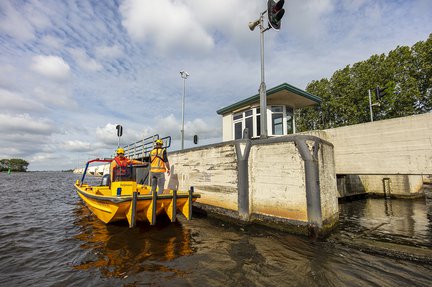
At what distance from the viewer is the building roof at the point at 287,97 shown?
1202cm

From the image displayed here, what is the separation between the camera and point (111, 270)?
4.65 m

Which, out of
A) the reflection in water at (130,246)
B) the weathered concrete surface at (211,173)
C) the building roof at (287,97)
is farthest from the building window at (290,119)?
the reflection in water at (130,246)

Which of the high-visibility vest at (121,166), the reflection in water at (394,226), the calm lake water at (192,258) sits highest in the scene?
the high-visibility vest at (121,166)

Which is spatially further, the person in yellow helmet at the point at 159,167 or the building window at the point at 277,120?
the building window at the point at 277,120

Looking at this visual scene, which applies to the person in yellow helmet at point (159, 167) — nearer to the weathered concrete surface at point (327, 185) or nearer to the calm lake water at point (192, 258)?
the calm lake water at point (192, 258)

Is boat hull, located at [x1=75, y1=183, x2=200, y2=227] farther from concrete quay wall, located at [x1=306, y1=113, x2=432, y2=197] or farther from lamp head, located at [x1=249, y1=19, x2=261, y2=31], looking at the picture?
concrete quay wall, located at [x1=306, y1=113, x2=432, y2=197]

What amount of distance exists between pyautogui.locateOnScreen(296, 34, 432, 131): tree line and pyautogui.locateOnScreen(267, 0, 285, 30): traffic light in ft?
52.9

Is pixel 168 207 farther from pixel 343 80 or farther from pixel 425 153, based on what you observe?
pixel 343 80

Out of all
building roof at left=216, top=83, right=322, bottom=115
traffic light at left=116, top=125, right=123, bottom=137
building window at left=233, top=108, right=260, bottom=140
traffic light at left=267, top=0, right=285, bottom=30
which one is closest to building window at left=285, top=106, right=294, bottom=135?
building roof at left=216, top=83, right=322, bottom=115

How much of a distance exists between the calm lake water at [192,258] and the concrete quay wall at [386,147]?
7.86 ft

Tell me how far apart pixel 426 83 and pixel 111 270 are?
30.8 meters

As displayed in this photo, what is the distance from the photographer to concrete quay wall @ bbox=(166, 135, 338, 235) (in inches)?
266

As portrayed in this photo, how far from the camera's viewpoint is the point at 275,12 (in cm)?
721

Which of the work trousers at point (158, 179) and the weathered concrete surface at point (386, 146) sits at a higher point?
the weathered concrete surface at point (386, 146)
